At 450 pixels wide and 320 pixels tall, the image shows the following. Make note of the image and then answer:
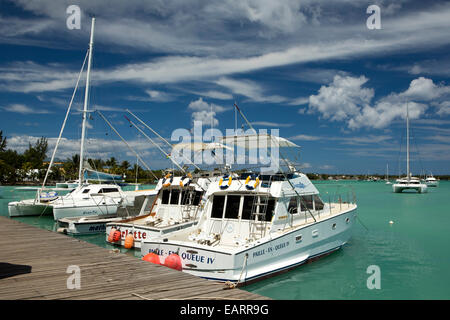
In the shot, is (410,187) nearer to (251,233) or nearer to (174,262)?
(251,233)

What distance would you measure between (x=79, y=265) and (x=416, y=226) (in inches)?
1027

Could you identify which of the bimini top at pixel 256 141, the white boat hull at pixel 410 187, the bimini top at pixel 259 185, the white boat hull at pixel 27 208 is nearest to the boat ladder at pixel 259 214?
the bimini top at pixel 259 185

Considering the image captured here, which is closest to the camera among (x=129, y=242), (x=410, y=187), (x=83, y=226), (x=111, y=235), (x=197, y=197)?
(x=129, y=242)

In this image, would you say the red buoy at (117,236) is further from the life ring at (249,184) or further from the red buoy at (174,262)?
the life ring at (249,184)

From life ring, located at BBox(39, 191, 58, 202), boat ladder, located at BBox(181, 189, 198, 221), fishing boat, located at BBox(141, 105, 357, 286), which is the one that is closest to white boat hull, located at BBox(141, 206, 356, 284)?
fishing boat, located at BBox(141, 105, 357, 286)

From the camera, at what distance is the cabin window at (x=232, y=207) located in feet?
41.0

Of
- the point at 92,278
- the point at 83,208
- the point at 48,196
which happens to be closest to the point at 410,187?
the point at 83,208

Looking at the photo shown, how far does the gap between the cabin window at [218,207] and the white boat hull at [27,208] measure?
57.9 feet

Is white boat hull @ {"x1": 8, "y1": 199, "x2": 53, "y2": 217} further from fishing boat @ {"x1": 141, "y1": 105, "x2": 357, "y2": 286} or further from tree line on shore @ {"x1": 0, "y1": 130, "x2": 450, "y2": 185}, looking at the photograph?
tree line on shore @ {"x1": 0, "y1": 130, "x2": 450, "y2": 185}

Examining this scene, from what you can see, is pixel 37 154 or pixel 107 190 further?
pixel 37 154

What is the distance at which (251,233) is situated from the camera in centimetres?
1172

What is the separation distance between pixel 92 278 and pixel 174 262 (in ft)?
12.1

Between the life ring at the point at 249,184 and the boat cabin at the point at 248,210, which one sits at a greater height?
the life ring at the point at 249,184
